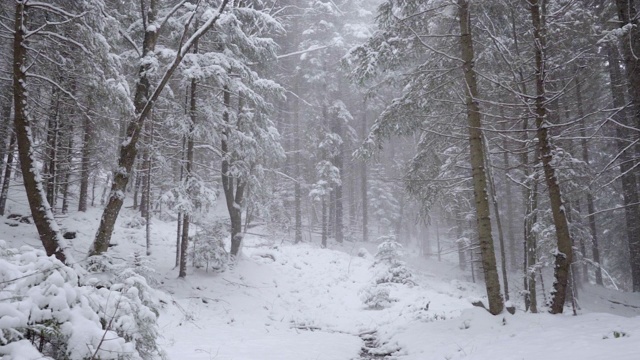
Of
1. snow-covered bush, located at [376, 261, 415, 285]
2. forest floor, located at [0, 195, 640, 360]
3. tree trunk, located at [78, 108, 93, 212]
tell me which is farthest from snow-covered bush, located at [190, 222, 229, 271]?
snow-covered bush, located at [376, 261, 415, 285]

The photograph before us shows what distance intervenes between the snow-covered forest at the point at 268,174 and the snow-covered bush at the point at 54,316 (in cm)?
2

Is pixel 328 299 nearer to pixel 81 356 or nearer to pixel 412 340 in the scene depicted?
pixel 412 340

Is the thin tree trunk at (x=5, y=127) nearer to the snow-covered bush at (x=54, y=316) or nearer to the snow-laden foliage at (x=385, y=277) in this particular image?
the snow-covered bush at (x=54, y=316)

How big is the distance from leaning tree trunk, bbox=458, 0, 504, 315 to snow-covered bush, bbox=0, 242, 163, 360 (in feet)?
23.3

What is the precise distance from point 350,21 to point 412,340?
24506 millimetres

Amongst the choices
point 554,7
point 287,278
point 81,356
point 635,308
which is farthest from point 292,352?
point 635,308

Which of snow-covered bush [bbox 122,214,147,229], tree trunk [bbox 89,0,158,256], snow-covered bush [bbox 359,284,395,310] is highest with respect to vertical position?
tree trunk [bbox 89,0,158,256]

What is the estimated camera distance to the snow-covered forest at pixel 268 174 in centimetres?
531

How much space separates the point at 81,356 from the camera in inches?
100

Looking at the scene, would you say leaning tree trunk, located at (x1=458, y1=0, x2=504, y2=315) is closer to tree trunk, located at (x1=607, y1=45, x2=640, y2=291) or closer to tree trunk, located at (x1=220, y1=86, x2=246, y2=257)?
tree trunk, located at (x1=220, y1=86, x2=246, y2=257)

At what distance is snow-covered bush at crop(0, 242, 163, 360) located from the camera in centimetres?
234

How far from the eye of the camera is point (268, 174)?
1698 cm

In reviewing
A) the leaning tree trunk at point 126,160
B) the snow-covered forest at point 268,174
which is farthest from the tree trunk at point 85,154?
the leaning tree trunk at point 126,160

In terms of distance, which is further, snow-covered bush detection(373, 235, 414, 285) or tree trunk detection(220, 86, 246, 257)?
snow-covered bush detection(373, 235, 414, 285)
